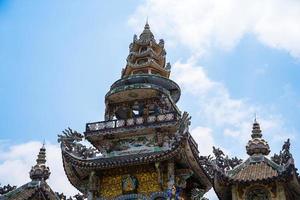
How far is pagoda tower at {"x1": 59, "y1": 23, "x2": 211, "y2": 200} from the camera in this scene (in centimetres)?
2647

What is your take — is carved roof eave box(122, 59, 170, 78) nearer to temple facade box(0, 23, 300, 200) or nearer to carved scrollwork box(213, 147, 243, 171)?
temple facade box(0, 23, 300, 200)

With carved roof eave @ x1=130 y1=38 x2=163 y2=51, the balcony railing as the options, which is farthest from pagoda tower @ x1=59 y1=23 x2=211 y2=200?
carved roof eave @ x1=130 y1=38 x2=163 y2=51

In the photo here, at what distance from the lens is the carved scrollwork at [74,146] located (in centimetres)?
2837

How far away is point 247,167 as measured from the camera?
2206cm

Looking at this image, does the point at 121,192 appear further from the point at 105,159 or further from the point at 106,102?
the point at 106,102

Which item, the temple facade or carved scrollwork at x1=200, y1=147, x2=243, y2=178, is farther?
the temple facade

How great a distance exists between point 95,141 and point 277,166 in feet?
39.6

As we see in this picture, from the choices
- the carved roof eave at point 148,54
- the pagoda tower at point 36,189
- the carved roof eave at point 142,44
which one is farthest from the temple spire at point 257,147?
the carved roof eave at point 142,44

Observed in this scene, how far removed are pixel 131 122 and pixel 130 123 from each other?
0.28 ft

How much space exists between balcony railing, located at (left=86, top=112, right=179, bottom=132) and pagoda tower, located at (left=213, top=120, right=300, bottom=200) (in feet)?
23.5

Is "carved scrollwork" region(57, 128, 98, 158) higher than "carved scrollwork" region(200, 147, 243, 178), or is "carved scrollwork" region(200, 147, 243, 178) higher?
"carved scrollwork" region(57, 128, 98, 158)

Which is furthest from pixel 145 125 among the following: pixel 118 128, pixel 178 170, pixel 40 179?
pixel 40 179

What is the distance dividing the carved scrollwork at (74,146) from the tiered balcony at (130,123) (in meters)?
1.00

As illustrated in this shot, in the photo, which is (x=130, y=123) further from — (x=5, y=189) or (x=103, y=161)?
(x=5, y=189)
